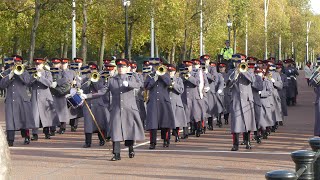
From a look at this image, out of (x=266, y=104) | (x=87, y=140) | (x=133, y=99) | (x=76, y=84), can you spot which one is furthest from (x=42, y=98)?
(x=266, y=104)

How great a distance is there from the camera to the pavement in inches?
474

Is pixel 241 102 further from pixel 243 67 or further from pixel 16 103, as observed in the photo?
pixel 16 103

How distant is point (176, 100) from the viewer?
17.4 metres

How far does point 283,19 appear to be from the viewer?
95250mm

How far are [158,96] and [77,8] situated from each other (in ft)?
68.4

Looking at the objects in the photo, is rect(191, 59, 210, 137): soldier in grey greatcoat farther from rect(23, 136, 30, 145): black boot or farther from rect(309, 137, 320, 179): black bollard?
rect(309, 137, 320, 179): black bollard

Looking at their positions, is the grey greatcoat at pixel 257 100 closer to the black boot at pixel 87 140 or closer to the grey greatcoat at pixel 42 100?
the black boot at pixel 87 140

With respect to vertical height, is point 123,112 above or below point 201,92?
below

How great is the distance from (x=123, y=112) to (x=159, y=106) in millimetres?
2519

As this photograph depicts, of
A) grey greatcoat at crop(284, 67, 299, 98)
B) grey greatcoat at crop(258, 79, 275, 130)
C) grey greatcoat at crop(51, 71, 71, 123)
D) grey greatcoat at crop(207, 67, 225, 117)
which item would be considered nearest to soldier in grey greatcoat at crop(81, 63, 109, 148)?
grey greatcoat at crop(51, 71, 71, 123)

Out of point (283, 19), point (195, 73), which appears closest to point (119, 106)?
point (195, 73)

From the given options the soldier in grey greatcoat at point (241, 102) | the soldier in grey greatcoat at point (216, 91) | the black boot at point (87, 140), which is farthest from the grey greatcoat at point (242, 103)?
the soldier in grey greatcoat at point (216, 91)

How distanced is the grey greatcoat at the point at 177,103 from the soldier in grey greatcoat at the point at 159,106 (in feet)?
0.70

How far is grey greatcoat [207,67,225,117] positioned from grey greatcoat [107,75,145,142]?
6802mm
